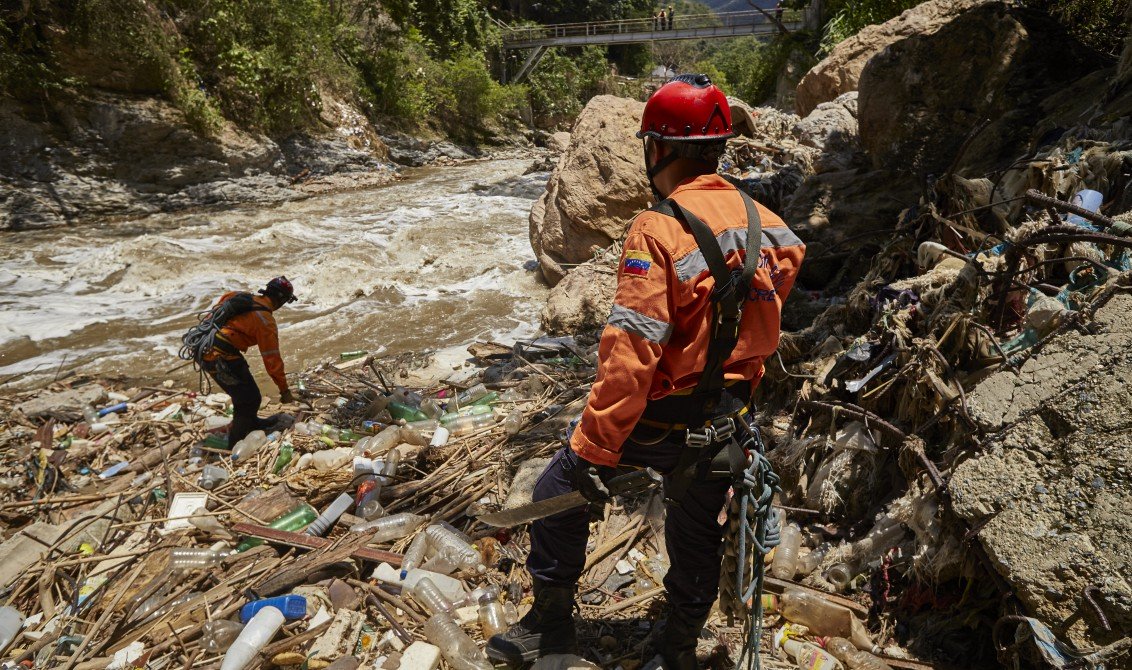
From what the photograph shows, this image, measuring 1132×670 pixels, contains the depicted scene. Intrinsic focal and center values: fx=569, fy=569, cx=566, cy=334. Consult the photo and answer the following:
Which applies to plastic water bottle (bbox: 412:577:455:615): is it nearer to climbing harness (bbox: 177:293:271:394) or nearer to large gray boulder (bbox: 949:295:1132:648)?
large gray boulder (bbox: 949:295:1132:648)

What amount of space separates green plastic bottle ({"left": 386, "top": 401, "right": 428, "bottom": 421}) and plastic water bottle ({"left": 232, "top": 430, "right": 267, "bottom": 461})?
3.30 feet

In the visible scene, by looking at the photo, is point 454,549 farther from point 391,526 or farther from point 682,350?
point 682,350

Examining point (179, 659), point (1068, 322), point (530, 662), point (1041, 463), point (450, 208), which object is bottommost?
point (450, 208)

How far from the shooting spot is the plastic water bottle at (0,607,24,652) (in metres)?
2.72

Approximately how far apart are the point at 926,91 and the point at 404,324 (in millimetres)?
6442

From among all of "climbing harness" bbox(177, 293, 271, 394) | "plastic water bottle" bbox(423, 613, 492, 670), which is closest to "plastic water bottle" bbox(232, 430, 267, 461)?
"climbing harness" bbox(177, 293, 271, 394)

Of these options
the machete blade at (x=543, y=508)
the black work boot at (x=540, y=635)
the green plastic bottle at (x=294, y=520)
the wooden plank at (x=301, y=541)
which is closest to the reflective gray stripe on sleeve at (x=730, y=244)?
the machete blade at (x=543, y=508)

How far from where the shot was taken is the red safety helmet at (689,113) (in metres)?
1.78

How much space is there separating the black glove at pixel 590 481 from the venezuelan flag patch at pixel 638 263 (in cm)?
63

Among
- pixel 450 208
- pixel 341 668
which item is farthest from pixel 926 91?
pixel 450 208

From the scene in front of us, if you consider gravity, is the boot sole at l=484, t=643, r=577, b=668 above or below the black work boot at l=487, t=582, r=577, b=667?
below

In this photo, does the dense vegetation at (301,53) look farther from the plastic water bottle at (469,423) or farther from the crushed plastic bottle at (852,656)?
the plastic water bottle at (469,423)

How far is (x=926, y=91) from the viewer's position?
5648mm

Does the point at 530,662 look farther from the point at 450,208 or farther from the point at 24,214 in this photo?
the point at 24,214
